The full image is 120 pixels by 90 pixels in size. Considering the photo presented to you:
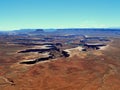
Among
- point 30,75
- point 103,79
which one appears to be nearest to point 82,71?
point 103,79

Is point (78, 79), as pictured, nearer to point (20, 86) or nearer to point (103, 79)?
point (103, 79)

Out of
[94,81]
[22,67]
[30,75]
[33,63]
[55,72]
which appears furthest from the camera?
[33,63]

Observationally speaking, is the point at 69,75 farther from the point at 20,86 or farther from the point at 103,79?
the point at 20,86

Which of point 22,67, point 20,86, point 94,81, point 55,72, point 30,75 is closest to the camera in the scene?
point 20,86

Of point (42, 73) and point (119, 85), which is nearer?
point (119, 85)

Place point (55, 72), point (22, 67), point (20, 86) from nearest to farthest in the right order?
1. point (20, 86)
2. point (55, 72)
3. point (22, 67)

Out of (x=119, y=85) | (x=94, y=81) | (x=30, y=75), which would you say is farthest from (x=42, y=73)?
(x=119, y=85)

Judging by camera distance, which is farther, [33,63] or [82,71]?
[33,63]

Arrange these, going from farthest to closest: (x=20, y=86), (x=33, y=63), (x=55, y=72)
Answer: (x=33, y=63) → (x=55, y=72) → (x=20, y=86)
